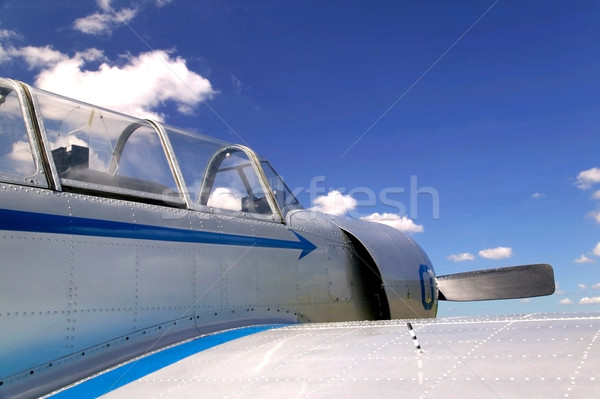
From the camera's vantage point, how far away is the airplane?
3.45 m

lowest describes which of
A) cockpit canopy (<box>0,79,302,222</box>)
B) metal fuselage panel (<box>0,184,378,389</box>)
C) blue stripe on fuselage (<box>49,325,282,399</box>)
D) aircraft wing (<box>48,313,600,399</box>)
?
blue stripe on fuselage (<box>49,325,282,399</box>)

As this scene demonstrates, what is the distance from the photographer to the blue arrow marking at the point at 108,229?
3.43 m

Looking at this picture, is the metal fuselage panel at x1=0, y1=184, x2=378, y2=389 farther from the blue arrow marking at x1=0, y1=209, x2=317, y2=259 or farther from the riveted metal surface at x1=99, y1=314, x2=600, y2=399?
the riveted metal surface at x1=99, y1=314, x2=600, y2=399

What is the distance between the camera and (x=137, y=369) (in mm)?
3584

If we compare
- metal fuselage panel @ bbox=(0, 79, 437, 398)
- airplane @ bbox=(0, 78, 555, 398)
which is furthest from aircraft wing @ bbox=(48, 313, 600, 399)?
metal fuselage panel @ bbox=(0, 79, 437, 398)

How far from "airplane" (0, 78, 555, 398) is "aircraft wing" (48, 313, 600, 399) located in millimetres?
139

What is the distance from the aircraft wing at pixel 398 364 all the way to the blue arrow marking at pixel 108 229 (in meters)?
0.97

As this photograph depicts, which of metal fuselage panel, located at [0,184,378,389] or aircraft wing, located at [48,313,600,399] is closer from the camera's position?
aircraft wing, located at [48,313,600,399]

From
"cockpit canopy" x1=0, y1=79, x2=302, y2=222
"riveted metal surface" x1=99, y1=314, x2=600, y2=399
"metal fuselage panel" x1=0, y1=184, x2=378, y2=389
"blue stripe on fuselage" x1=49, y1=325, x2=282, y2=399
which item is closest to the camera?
"riveted metal surface" x1=99, y1=314, x2=600, y2=399

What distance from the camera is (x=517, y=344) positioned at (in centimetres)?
295

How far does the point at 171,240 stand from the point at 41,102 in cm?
154

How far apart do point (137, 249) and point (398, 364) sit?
2.32 m

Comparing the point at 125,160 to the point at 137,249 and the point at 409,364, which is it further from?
the point at 409,364

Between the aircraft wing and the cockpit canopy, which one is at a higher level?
the cockpit canopy
